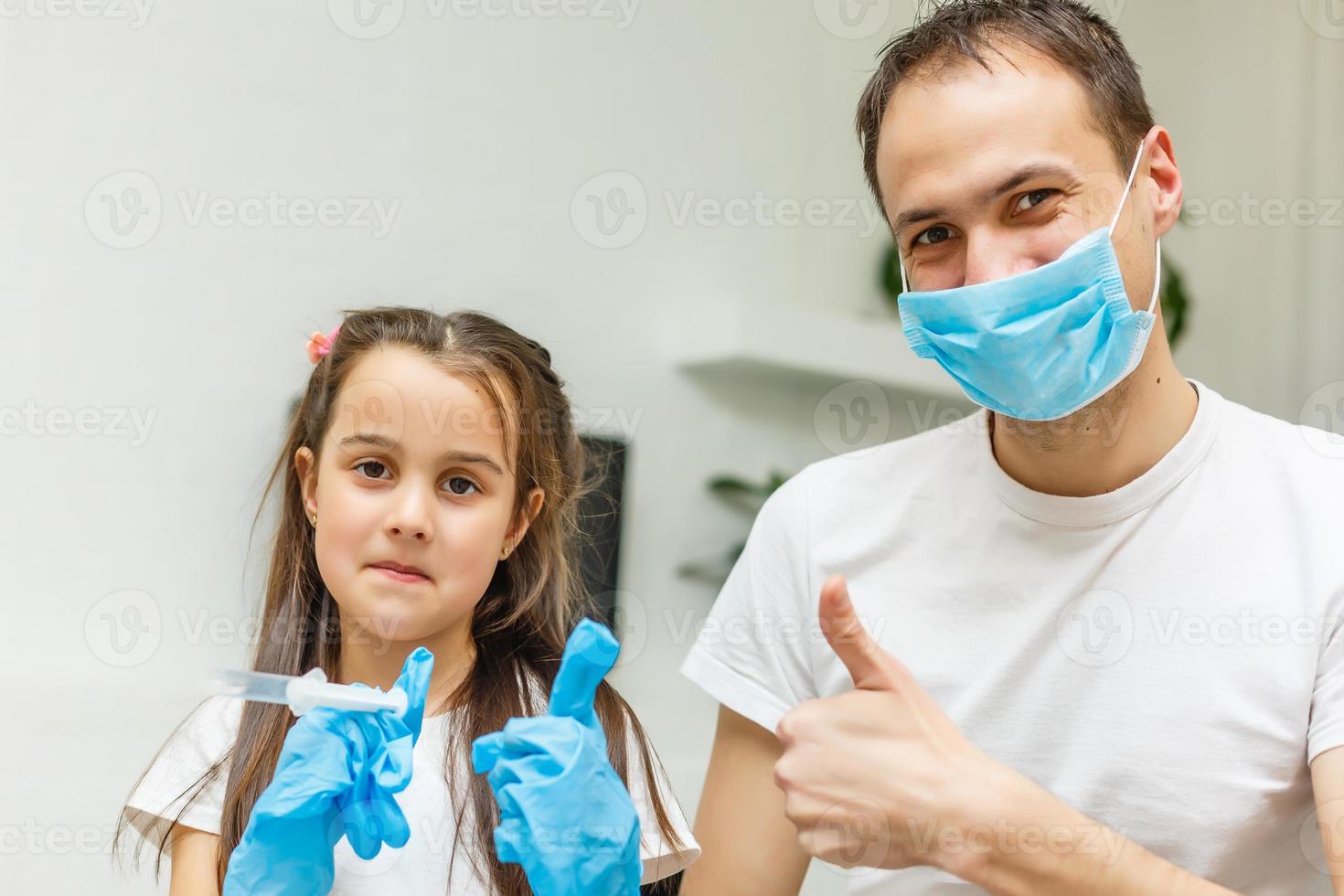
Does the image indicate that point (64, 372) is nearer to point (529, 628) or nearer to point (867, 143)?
point (529, 628)

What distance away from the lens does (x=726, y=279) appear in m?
2.44

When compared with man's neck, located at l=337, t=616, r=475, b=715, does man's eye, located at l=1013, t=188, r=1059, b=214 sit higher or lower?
higher

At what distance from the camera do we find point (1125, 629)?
1.04 metres

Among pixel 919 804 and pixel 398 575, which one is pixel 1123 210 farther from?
pixel 398 575

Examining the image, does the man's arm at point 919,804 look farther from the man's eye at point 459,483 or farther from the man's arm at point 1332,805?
the man's eye at point 459,483

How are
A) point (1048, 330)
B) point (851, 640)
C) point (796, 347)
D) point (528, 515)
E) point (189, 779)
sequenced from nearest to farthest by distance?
1. point (851, 640)
2. point (1048, 330)
3. point (189, 779)
4. point (528, 515)
5. point (796, 347)

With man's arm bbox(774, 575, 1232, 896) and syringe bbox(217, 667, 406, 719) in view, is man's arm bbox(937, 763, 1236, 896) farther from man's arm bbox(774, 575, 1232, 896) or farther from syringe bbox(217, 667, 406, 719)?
syringe bbox(217, 667, 406, 719)

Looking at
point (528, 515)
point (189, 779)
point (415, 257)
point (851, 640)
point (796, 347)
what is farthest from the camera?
point (796, 347)

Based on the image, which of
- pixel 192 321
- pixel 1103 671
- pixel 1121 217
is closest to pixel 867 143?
pixel 1121 217

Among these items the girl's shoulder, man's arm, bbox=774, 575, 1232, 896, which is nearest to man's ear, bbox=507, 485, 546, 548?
the girl's shoulder

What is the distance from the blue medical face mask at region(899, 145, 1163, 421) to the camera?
3.23 ft

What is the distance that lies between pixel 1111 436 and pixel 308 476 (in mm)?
783

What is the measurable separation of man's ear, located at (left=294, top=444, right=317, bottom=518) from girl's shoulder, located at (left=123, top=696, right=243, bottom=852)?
0.21m

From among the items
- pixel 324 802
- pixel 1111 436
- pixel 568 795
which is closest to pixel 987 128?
pixel 1111 436
